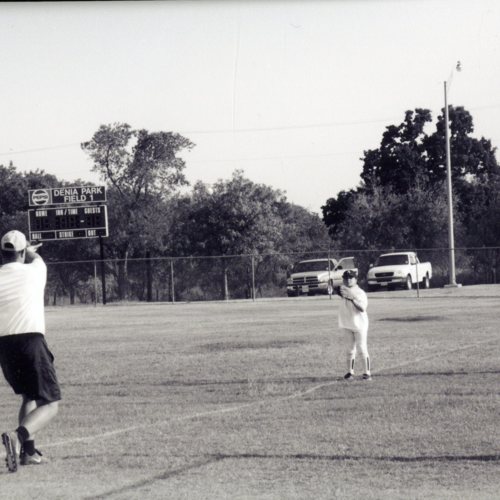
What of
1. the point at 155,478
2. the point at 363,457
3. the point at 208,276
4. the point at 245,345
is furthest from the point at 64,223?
the point at 155,478

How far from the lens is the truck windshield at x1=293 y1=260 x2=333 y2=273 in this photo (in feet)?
167

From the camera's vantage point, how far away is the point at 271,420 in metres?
12.0

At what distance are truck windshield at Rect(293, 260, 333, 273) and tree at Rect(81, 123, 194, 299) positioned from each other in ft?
46.5

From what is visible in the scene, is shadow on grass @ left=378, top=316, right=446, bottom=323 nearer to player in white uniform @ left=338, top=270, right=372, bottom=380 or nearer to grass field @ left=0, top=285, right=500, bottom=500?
grass field @ left=0, top=285, right=500, bottom=500

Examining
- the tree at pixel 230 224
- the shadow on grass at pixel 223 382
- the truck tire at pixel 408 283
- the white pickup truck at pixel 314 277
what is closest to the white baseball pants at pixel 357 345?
the shadow on grass at pixel 223 382

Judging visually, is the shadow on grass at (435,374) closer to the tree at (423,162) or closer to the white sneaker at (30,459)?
the white sneaker at (30,459)

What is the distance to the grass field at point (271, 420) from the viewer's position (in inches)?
334

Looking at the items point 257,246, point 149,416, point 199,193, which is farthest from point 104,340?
point 199,193

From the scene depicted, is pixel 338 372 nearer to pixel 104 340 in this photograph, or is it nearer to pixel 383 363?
pixel 383 363

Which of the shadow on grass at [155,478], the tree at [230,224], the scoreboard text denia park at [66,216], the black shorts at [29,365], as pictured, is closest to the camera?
the shadow on grass at [155,478]

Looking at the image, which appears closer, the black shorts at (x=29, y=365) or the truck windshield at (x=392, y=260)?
the black shorts at (x=29, y=365)

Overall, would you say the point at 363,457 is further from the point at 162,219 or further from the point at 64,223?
the point at 162,219

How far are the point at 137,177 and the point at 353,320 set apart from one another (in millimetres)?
50740

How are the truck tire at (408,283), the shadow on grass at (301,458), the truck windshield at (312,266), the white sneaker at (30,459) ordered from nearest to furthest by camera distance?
the shadow on grass at (301,458)
the white sneaker at (30,459)
the truck tire at (408,283)
the truck windshield at (312,266)
